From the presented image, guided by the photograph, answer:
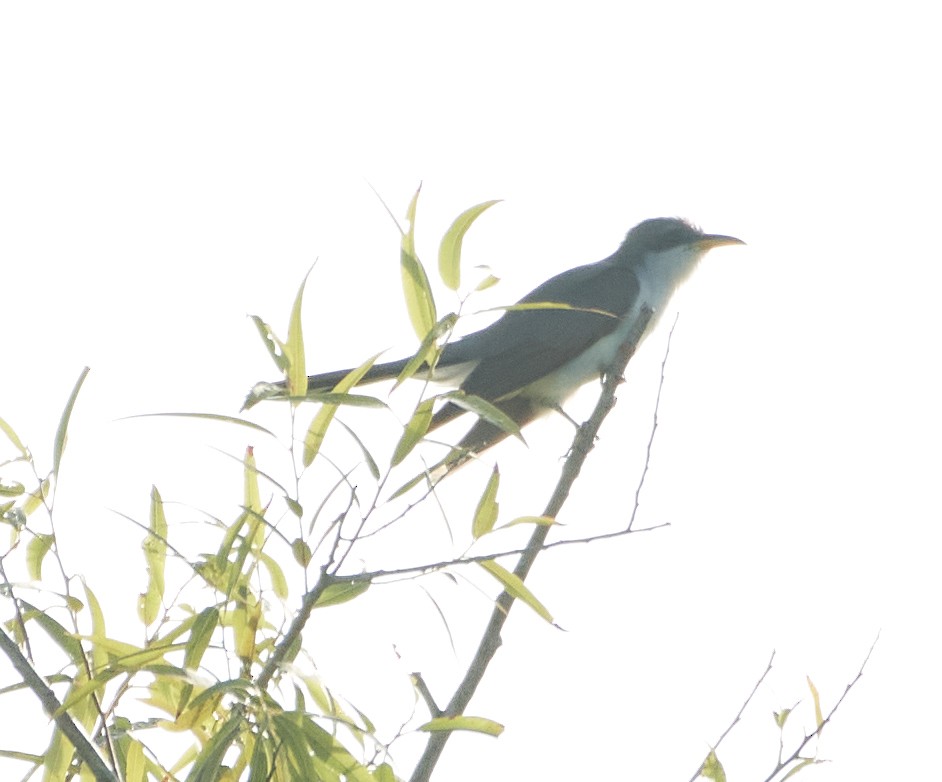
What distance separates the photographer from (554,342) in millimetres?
6277

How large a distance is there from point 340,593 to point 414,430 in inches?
13.0

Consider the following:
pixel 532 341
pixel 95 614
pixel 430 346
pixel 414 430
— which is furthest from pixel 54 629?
pixel 532 341

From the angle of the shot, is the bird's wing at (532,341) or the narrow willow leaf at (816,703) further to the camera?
the bird's wing at (532,341)

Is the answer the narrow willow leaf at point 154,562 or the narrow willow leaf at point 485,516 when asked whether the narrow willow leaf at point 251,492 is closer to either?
the narrow willow leaf at point 154,562

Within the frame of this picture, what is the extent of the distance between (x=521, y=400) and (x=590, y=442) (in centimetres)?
256

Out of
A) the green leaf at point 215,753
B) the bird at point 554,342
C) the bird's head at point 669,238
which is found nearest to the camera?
the green leaf at point 215,753

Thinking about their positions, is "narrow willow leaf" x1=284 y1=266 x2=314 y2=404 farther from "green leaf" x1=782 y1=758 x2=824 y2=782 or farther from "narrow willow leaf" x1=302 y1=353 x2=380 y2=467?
"green leaf" x1=782 y1=758 x2=824 y2=782

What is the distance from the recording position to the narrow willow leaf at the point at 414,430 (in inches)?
85.3

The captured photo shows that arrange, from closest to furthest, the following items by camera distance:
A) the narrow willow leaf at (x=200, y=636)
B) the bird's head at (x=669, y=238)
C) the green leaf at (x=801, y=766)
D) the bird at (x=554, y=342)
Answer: the narrow willow leaf at (x=200, y=636)
the green leaf at (x=801, y=766)
the bird at (x=554, y=342)
the bird's head at (x=669, y=238)

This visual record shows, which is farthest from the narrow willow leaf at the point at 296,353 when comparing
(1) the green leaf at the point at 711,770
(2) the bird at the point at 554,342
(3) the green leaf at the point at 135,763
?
(2) the bird at the point at 554,342

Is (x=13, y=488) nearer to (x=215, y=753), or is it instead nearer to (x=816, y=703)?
(x=215, y=753)

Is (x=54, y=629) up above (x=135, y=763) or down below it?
above

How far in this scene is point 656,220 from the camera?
781 centimetres

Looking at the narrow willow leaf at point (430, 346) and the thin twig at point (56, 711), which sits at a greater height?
the narrow willow leaf at point (430, 346)
